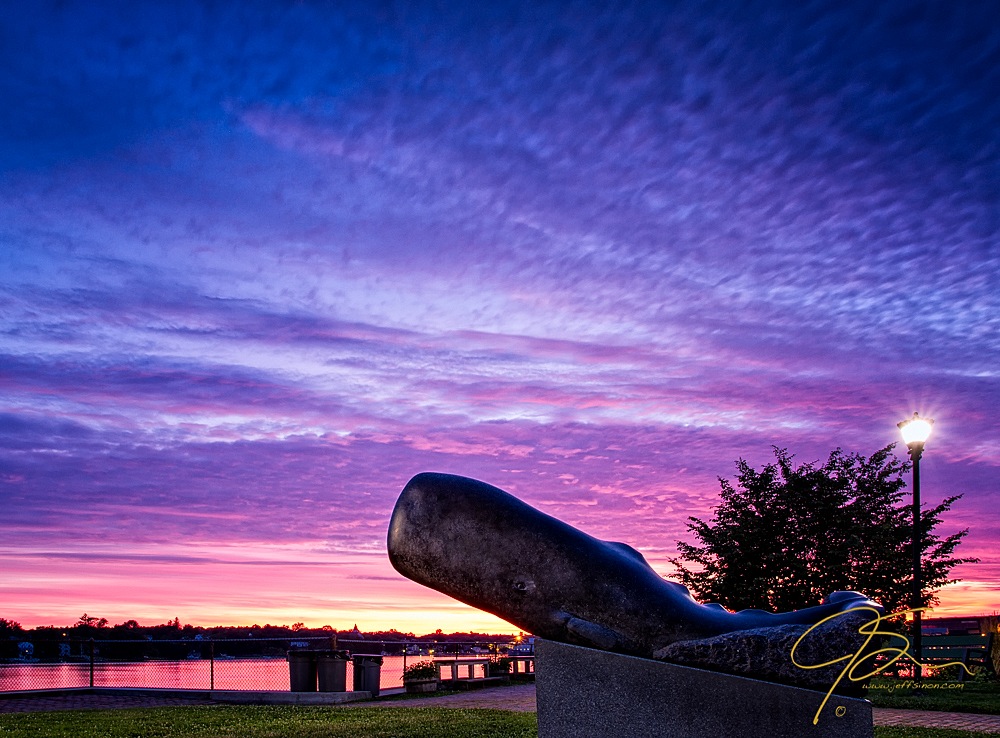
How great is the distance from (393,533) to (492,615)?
69 cm

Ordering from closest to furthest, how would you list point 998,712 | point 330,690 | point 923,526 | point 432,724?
point 432,724 → point 998,712 → point 330,690 → point 923,526

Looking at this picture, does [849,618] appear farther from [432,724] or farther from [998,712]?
[998,712]

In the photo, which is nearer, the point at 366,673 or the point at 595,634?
the point at 595,634

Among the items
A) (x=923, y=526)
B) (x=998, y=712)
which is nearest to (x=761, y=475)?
(x=923, y=526)

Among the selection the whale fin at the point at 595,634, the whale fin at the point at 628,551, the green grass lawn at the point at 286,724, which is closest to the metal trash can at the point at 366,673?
the green grass lawn at the point at 286,724

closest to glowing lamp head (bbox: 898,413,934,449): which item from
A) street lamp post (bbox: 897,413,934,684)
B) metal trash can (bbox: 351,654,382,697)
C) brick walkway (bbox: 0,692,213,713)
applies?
street lamp post (bbox: 897,413,934,684)

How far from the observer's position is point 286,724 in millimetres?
11703

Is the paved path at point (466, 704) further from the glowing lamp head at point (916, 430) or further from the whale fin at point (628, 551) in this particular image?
the whale fin at point (628, 551)

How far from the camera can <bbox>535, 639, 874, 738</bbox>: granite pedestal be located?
384cm

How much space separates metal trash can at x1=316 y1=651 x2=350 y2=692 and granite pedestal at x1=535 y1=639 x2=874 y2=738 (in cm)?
1404

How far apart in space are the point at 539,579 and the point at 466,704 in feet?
41.7

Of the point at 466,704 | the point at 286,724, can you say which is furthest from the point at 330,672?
the point at 286,724

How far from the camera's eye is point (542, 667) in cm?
408

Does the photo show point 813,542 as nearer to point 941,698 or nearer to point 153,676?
point 941,698
